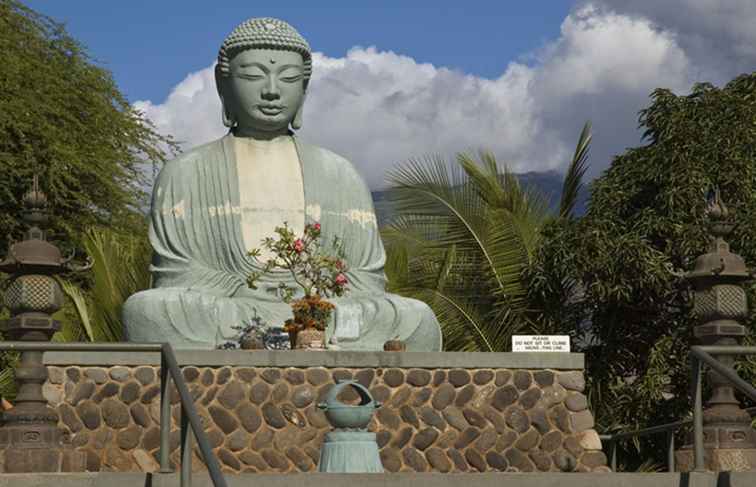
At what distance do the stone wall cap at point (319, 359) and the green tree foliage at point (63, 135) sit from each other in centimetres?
941

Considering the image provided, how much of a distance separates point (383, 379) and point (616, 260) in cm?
619

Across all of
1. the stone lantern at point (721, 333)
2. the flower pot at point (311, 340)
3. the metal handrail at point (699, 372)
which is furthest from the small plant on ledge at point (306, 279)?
the metal handrail at point (699, 372)

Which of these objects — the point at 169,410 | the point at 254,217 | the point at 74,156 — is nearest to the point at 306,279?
the point at 254,217

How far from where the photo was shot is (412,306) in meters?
12.4

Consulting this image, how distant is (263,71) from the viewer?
13.3 m

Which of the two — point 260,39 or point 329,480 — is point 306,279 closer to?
point 260,39

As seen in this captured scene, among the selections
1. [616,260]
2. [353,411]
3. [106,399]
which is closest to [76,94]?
[616,260]

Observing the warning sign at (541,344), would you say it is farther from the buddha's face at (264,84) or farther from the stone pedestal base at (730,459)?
the buddha's face at (264,84)

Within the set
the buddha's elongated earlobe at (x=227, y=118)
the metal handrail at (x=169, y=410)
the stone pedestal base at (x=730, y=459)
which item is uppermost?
the buddha's elongated earlobe at (x=227, y=118)

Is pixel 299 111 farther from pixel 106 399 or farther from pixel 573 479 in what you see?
pixel 573 479

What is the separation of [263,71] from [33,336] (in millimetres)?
3447

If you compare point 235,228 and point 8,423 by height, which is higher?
point 235,228

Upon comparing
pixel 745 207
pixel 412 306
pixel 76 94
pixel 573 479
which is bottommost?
pixel 573 479

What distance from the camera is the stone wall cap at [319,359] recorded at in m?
11.2
